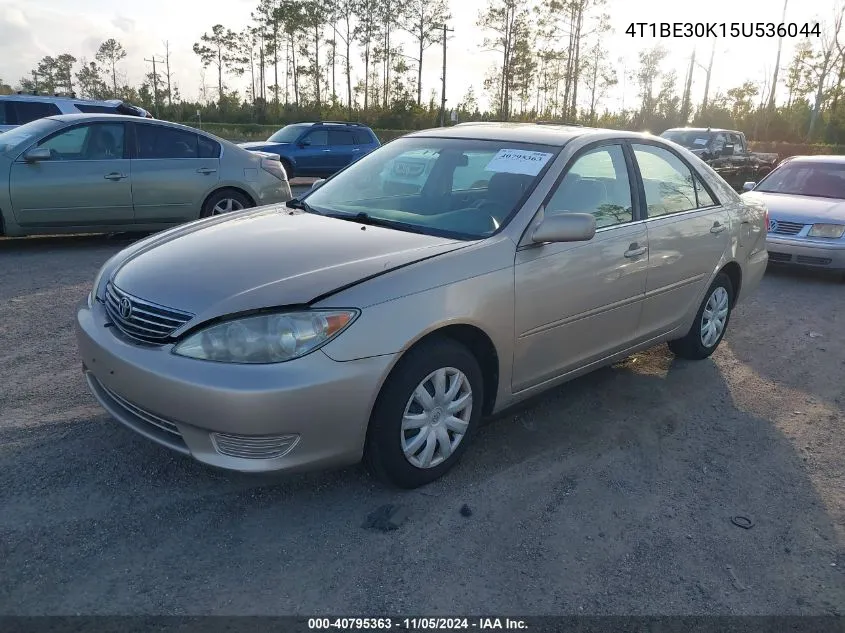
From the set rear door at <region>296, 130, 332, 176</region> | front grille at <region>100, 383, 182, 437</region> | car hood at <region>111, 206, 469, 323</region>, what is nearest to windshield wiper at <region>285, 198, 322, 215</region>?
car hood at <region>111, 206, 469, 323</region>

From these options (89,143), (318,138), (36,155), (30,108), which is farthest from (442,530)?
(318,138)

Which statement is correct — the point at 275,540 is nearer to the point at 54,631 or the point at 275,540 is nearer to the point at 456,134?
the point at 54,631

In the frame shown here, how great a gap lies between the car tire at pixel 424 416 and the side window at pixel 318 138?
15.6 meters

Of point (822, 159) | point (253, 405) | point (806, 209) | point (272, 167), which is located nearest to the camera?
point (253, 405)

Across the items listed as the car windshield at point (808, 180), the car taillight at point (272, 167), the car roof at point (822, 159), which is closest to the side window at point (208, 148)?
the car taillight at point (272, 167)

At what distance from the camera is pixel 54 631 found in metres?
2.37

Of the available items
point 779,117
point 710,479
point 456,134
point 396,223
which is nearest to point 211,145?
point 456,134

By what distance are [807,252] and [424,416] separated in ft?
22.6

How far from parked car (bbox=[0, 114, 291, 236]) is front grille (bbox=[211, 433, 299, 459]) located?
615cm

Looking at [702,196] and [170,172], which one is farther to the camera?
[170,172]

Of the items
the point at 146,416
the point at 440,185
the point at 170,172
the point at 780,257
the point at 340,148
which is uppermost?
the point at 440,185

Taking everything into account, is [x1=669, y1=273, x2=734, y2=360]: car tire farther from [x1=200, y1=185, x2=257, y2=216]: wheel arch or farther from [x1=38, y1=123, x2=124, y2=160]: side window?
[x1=38, y1=123, x2=124, y2=160]: side window

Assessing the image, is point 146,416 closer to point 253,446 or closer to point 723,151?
point 253,446

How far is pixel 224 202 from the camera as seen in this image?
8.86 m
